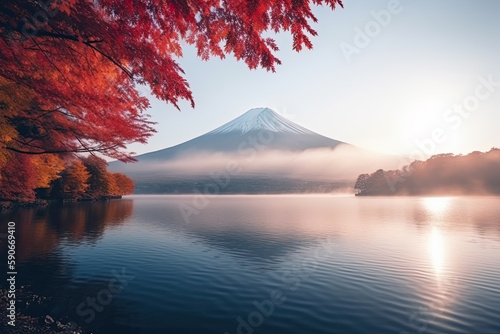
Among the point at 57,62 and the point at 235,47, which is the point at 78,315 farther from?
the point at 235,47

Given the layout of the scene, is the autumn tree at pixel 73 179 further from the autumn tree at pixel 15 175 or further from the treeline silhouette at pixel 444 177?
the treeline silhouette at pixel 444 177

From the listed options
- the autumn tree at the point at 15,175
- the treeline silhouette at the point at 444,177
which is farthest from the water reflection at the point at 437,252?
the treeline silhouette at the point at 444,177

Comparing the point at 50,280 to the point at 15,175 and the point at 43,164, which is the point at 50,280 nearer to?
the point at 15,175

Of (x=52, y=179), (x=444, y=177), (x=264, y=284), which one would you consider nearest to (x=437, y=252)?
(x=264, y=284)

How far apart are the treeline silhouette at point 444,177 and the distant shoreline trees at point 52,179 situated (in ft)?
411

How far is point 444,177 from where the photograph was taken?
145500 millimetres

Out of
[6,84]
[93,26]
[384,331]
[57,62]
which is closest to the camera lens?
[93,26]

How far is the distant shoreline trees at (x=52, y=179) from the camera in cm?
1959

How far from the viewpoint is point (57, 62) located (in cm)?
712

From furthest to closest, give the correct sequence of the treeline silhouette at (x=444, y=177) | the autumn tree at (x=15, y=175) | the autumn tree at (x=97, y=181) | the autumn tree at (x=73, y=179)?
the treeline silhouette at (x=444, y=177) < the autumn tree at (x=97, y=181) < the autumn tree at (x=73, y=179) < the autumn tree at (x=15, y=175)

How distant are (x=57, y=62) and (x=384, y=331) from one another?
10752 mm

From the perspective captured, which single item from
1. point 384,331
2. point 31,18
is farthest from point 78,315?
point 384,331

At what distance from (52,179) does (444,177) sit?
161445mm

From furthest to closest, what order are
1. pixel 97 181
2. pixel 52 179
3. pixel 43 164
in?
pixel 97 181 → pixel 52 179 → pixel 43 164
